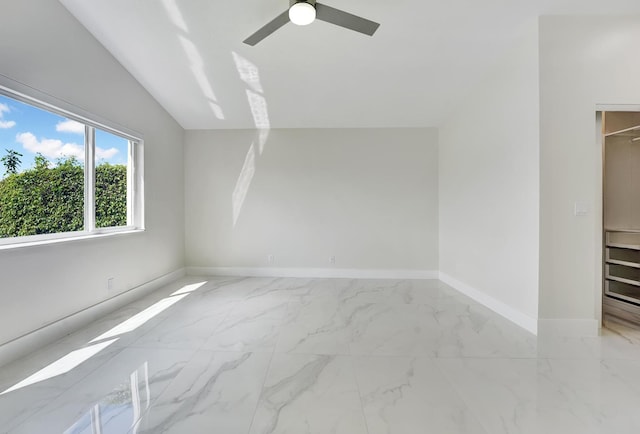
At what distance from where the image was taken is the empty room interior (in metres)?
1.64

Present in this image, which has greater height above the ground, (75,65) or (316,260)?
(75,65)

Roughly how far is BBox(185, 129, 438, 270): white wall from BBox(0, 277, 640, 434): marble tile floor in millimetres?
1648

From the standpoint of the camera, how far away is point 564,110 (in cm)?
243

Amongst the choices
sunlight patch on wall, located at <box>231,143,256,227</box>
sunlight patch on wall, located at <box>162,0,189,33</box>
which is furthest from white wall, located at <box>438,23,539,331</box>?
sunlight patch on wall, located at <box>162,0,189,33</box>

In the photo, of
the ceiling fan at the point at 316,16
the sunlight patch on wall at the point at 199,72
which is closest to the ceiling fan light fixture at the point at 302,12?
the ceiling fan at the point at 316,16

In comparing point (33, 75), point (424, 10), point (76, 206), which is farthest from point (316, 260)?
point (33, 75)

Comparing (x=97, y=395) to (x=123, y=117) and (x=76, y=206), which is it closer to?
(x=76, y=206)

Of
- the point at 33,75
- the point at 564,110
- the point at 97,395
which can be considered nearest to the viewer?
the point at 97,395

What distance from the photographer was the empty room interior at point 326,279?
1637 millimetres

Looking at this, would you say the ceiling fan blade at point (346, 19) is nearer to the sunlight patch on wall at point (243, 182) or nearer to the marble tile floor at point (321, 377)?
the marble tile floor at point (321, 377)

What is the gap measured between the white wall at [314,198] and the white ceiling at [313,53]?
1.65 feet

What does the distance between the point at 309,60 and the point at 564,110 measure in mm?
2523

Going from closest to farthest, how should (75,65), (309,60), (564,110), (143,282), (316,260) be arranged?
(564,110), (75,65), (309,60), (143,282), (316,260)

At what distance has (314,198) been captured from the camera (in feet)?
15.1
